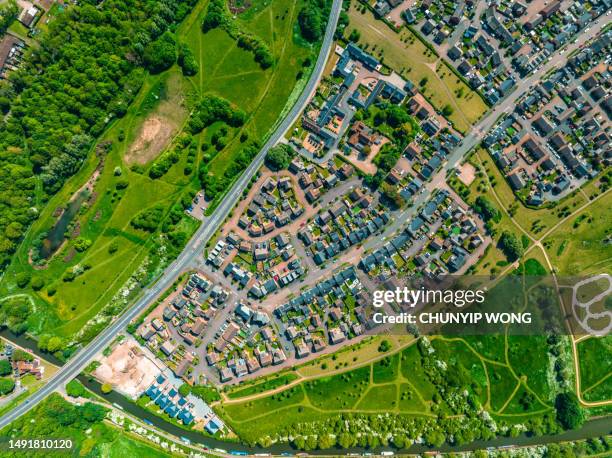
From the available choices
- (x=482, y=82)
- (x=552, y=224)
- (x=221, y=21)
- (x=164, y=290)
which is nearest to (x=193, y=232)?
(x=164, y=290)

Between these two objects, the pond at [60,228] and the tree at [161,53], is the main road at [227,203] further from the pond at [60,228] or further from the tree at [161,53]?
the tree at [161,53]

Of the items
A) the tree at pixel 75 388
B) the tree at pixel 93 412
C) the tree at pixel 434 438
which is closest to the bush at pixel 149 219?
the tree at pixel 75 388

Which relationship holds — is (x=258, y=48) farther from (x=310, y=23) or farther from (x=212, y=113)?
(x=212, y=113)

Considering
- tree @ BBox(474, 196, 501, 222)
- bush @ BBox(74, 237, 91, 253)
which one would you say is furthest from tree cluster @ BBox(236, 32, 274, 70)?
tree @ BBox(474, 196, 501, 222)

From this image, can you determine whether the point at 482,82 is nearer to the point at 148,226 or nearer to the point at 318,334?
the point at 318,334

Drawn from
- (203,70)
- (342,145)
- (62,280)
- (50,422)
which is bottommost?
(50,422)
